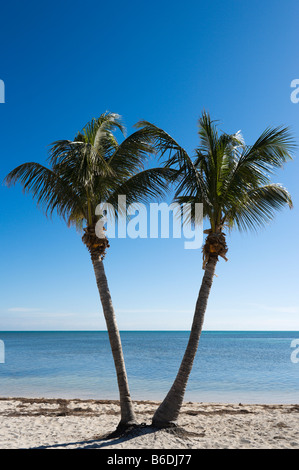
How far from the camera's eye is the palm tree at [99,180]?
8.06 m

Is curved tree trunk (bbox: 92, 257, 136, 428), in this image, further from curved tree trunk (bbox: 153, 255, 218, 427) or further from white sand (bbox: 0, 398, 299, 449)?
curved tree trunk (bbox: 153, 255, 218, 427)

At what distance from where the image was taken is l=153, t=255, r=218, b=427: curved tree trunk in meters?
8.01

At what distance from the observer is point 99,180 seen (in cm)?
861

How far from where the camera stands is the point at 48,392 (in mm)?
16172

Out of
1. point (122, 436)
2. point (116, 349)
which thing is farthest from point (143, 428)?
point (116, 349)

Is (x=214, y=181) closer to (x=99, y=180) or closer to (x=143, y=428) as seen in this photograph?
(x=99, y=180)

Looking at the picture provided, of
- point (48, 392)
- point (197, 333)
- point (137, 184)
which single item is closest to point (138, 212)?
point (137, 184)

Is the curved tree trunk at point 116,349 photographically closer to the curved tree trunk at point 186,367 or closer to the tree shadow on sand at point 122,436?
the tree shadow on sand at point 122,436

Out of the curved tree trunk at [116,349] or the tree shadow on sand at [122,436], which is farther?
the curved tree trunk at [116,349]

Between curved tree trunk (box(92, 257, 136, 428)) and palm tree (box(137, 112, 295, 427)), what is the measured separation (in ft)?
2.02

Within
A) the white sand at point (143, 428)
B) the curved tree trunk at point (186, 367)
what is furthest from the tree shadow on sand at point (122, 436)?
the curved tree trunk at point (186, 367)

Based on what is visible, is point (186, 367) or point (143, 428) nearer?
point (143, 428)

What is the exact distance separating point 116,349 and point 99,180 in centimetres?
372
